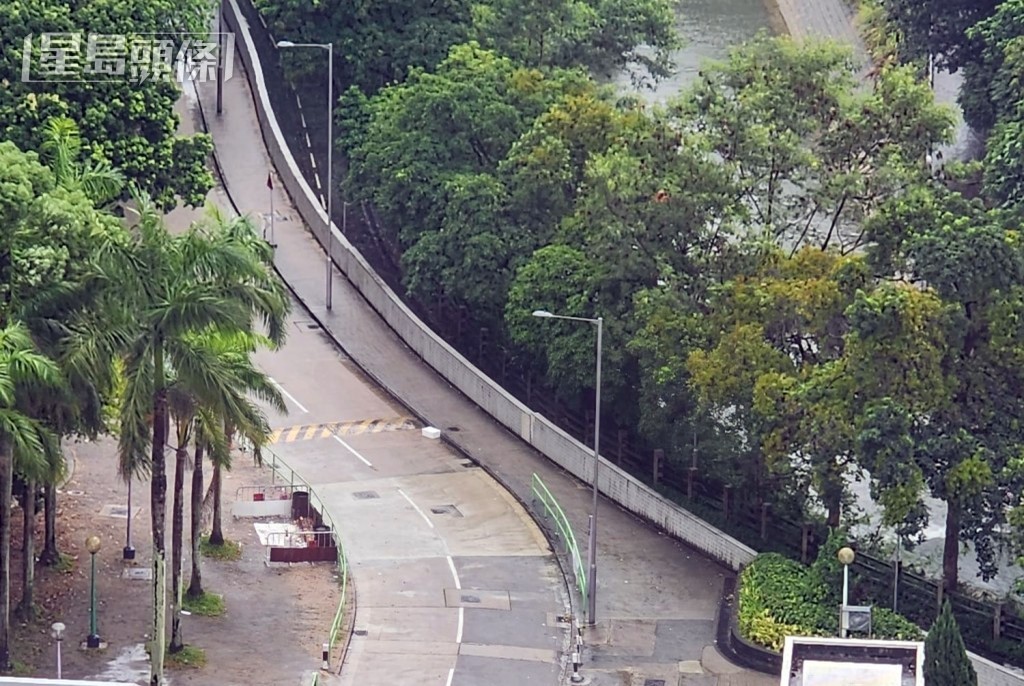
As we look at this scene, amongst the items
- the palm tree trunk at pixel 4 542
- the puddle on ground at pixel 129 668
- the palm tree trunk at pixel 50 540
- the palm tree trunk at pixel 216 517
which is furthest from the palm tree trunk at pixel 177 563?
the palm tree trunk at pixel 50 540

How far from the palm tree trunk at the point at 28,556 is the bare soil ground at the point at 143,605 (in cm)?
39

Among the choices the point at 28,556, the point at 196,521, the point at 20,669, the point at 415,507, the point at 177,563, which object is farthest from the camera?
the point at 415,507

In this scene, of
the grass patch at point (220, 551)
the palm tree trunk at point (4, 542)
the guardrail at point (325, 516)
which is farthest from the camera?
the grass patch at point (220, 551)

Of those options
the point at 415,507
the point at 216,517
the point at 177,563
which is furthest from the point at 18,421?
the point at 415,507

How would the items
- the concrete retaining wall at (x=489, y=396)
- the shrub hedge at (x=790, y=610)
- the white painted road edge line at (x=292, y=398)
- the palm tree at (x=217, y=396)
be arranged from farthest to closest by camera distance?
the white painted road edge line at (x=292, y=398), the concrete retaining wall at (x=489, y=396), the shrub hedge at (x=790, y=610), the palm tree at (x=217, y=396)

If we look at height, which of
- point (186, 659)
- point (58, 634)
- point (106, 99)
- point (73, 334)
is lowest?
point (186, 659)

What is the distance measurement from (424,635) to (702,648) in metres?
7.38

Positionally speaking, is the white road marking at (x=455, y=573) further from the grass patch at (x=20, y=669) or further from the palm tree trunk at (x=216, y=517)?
the grass patch at (x=20, y=669)

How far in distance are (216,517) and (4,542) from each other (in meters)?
10.5

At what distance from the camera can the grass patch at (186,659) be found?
57.2m

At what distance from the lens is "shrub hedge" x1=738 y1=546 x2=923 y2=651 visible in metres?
58.7

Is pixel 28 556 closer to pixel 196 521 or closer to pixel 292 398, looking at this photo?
pixel 196 521

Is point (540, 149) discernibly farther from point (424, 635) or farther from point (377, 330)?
point (424, 635)

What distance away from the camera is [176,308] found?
51875 mm
